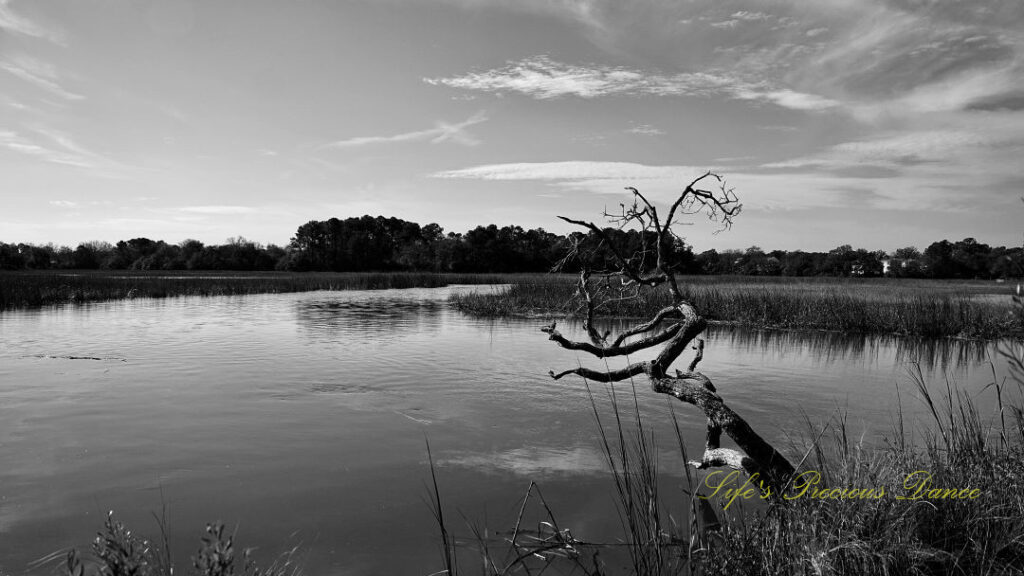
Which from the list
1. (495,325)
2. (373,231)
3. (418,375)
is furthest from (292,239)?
(418,375)

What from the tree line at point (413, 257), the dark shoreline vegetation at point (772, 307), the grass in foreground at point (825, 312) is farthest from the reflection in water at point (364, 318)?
the tree line at point (413, 257)

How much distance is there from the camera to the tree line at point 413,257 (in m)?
68.2

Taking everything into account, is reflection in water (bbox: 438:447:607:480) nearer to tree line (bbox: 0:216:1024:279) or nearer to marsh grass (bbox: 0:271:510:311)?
marsh grass (bbox: 0:271:510:311)

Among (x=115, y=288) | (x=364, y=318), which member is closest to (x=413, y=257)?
(x=115, y=288)

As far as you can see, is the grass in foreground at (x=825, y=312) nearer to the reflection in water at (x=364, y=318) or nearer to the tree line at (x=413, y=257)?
the reflection in water at (x=364, y=318)

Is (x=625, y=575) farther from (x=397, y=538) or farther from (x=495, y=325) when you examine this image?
(x=495, y=325)

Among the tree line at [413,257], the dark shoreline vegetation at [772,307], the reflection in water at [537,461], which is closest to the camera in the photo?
the reflection in water at [537,461]

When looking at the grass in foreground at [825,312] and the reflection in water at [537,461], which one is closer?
the reflection in water at [537,461]

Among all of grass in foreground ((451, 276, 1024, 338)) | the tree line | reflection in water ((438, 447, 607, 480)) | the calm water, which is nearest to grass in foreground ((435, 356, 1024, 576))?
the calm water

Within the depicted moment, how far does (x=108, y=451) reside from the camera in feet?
19.9

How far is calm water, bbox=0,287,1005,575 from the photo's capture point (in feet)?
14.9

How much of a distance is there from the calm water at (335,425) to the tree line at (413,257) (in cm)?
5468

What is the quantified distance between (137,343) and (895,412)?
1468cm

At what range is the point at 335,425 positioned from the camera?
7203mm
